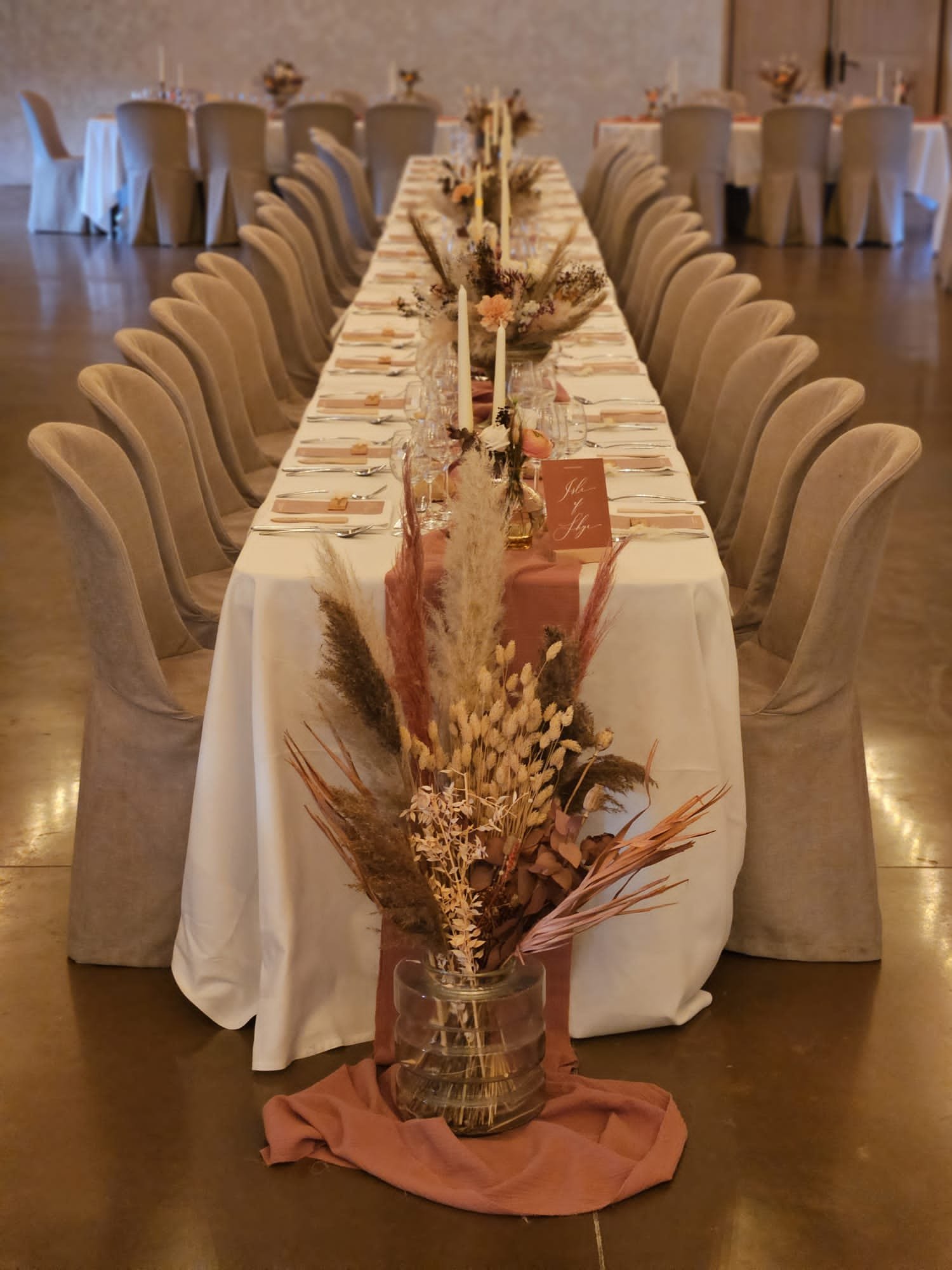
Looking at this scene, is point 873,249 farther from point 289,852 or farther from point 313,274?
point 289,852

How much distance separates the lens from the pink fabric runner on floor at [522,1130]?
88.2 inches

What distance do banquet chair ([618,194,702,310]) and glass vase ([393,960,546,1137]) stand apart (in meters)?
4.38

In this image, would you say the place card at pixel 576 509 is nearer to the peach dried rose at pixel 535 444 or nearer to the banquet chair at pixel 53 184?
the peach dried rose at pixel 535 444

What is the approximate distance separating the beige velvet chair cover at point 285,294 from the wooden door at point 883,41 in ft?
33.6

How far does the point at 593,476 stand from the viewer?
2.58 meters

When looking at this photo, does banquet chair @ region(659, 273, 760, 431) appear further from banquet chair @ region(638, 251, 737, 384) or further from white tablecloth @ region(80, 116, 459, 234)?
white tablecloth @ region(80, 116, 459, 234)

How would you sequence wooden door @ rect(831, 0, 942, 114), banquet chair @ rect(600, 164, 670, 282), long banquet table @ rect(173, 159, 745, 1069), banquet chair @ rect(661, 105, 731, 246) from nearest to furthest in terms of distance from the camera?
long banquet table @ rect(173, 159, 745, 1069)
banquet chair @ rect(600, 164, 670, 282)
banquet chair @ rect(661, 105, 731, 246)
wooden door @ rect(831, 0, 942, 114)

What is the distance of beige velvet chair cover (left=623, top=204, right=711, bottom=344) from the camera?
5.75 m

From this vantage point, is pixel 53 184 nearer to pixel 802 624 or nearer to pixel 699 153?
pixel 699 153

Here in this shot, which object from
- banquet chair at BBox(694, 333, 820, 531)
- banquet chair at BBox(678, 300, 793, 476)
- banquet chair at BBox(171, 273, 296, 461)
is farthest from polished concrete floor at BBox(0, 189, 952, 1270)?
banquet chair at BBox(171, 273, 296, 461)

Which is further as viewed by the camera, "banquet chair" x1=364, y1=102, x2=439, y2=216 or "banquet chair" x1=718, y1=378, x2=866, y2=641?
"banquet chair" x1=364, y1=102, x2=439, y2=216

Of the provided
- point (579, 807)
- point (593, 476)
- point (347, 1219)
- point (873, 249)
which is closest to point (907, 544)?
point (593, 476)

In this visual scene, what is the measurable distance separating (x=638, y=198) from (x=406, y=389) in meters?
4.25

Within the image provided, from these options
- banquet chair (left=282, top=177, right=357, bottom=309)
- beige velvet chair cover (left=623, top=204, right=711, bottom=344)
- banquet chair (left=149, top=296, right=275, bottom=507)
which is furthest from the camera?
banquet chair (left=282, top=177, right=357, bottom=309)
